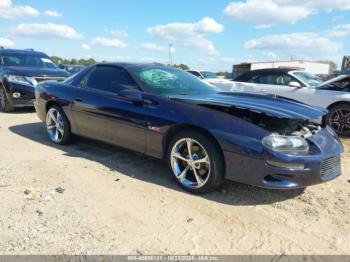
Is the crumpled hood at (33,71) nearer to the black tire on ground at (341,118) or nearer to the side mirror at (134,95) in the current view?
the side mirror at (134,95)

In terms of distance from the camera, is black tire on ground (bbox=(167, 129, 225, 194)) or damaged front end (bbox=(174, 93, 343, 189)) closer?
damaged front end (bbox=(174, 93, 343, 189))

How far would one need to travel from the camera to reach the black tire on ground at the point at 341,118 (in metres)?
7.31

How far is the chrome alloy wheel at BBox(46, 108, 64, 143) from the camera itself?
602 centimetres

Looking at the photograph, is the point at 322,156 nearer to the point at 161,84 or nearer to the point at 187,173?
the point at 187,173

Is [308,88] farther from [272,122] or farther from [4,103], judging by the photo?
[4,103]

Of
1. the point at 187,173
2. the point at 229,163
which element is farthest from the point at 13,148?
the point at 229,163

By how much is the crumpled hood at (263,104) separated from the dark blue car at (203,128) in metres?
0.01

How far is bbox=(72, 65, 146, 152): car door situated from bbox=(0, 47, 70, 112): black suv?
402 centimetres

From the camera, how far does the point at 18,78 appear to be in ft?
29.5

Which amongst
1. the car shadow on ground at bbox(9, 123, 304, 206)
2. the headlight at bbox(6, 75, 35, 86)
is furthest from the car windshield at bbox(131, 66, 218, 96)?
the headlight at bbox(6, 75, 35, 86)

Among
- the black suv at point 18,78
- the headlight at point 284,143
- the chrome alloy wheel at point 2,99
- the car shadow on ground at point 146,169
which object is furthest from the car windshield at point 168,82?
the chrome alloy wheel at point 2,99

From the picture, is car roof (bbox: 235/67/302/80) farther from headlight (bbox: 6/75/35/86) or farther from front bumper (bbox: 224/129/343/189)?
front bumper (bbox: 224/129/343/189)

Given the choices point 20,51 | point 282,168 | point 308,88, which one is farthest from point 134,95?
point 20,51

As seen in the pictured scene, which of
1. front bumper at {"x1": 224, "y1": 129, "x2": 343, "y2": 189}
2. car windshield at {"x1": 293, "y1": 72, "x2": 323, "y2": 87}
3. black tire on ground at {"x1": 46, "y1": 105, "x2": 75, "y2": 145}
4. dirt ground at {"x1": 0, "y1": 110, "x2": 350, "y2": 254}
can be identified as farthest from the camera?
car windshield at {"x1": 293, "y1": 72, "x2": 323, "y2": 87}
